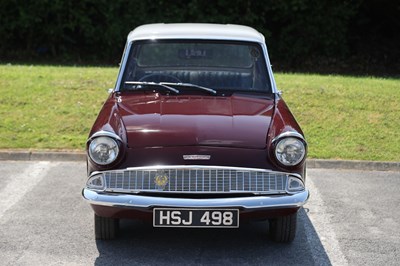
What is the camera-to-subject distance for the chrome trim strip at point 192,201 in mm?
4914

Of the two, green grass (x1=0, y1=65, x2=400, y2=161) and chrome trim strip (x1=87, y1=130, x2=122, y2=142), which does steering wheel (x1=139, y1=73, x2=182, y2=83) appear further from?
green grass (x1=0, y1=65, x2=400, y2=161)

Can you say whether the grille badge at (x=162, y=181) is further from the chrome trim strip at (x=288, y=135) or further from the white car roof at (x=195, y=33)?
the white car roof at (x=195, y=33)

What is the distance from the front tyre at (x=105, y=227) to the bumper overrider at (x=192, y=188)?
1.19ft

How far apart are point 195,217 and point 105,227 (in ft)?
2.82

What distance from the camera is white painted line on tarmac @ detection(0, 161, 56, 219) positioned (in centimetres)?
650

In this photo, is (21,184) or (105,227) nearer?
(105,227)

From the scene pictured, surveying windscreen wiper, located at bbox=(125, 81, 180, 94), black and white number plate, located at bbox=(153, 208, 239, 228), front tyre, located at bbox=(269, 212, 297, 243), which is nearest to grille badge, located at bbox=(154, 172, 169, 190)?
black and white number plate, located at bbox=(153, 208, 239, 228)

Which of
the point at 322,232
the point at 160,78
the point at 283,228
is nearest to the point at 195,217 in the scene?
the point at 283,228

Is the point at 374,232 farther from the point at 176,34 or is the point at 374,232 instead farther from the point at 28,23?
the point at 28,23

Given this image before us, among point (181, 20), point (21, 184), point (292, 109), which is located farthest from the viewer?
point (181, 20)

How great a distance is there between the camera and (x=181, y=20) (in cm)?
1430

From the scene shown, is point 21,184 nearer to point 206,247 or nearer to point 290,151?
point 206,247

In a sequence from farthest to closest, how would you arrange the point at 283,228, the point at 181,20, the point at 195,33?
the point at 181,20
the point at 195,33
the point at 283,228

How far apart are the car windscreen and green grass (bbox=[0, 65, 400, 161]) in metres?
2.19
